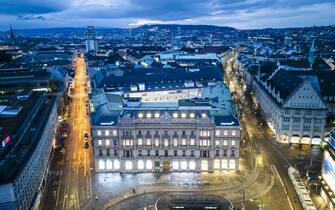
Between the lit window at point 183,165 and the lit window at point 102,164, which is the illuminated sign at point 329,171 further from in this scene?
the lit window at point 102,164

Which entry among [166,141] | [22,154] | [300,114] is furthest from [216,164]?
[22,154]

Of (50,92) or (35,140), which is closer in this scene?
(35,140)

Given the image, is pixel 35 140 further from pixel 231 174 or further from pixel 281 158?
pixel 281 158

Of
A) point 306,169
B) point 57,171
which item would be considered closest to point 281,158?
point 306,169

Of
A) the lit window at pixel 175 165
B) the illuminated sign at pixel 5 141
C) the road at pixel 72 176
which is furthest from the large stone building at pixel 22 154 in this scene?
the lit window at pixel 175 165

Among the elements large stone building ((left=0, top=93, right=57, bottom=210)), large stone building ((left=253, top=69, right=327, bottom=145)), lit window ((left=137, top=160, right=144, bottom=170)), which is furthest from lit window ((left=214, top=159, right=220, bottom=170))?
large stone building ((left=0, top=93, right=57, bottom=210))

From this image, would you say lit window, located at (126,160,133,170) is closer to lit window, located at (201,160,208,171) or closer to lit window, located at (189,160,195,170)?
lit window, located at (189,160,195,170)

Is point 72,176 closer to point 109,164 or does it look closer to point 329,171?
point 109,164

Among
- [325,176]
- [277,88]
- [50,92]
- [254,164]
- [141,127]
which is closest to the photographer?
[325,176]
